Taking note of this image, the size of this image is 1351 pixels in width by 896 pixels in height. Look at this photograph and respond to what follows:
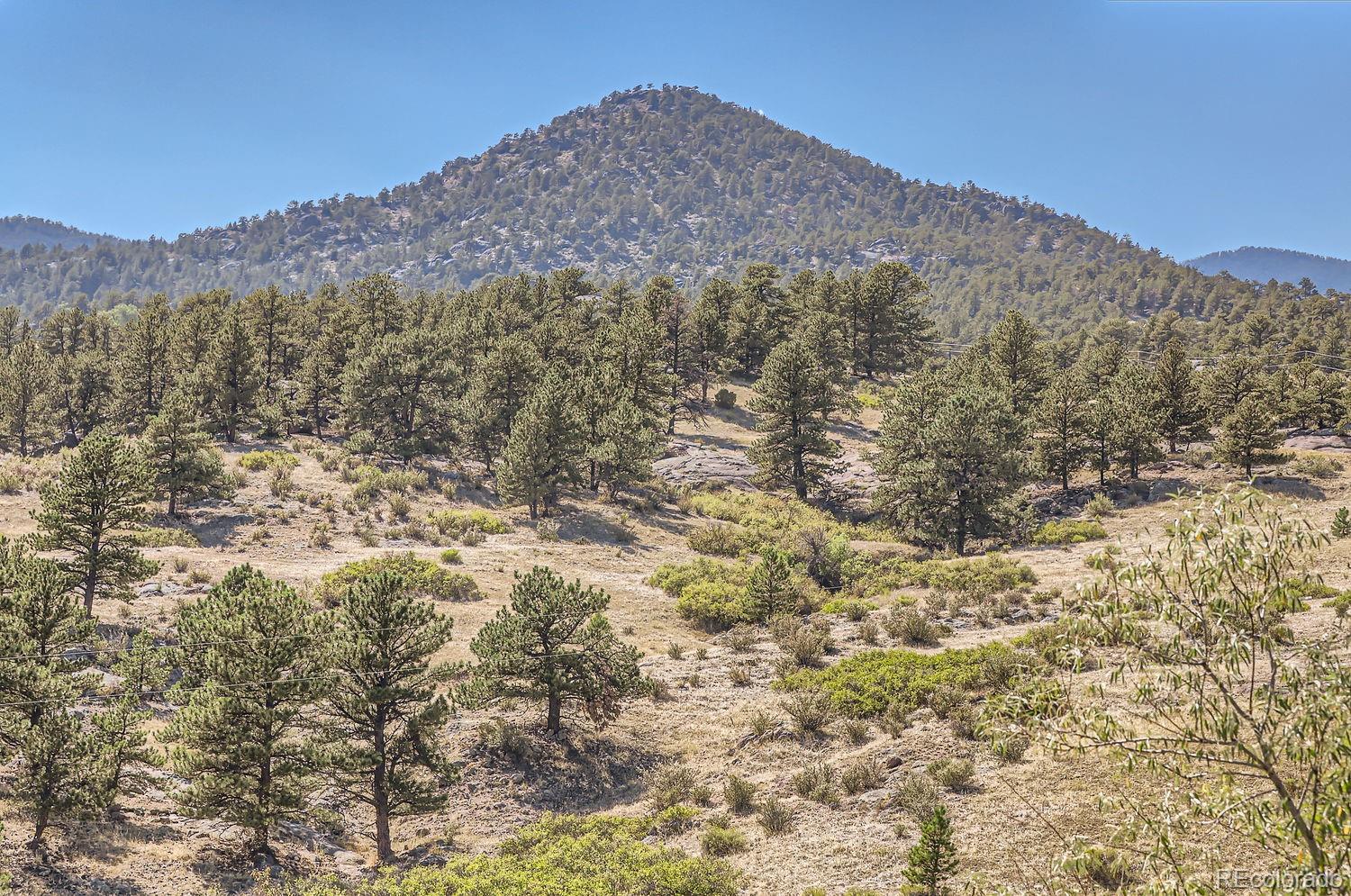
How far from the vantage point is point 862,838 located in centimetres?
1344

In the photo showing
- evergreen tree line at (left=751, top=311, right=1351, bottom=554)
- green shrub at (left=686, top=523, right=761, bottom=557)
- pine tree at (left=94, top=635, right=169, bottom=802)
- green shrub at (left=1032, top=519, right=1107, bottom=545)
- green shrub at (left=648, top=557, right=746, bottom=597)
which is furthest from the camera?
green shrub at (left=686, top=523, right=761, bottom=557)

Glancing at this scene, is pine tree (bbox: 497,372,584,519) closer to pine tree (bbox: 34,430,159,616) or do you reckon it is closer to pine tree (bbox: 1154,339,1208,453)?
pine tree (bbox: 34,430,159,616)

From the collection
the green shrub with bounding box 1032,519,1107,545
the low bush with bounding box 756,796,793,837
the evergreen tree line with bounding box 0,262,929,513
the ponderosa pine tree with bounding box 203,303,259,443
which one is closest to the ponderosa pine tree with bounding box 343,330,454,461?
the evergreen tree line with bounding box 0,262,929,513

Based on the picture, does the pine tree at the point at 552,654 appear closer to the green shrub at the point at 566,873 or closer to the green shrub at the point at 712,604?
the green shrub at the point at 566,873

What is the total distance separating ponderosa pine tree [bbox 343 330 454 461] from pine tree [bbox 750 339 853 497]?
77.2 ft

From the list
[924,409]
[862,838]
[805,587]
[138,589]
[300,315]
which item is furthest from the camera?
[300,315]

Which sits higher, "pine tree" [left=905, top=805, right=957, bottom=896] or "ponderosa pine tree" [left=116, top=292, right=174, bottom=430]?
"ponderosa pine tree" [left=116, top=292, right=174, bottom=430]

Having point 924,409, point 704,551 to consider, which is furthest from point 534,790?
point 924,409

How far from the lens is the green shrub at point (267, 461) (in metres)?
46.4

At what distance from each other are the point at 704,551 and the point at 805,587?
1056 cm

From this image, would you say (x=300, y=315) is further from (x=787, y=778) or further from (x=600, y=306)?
(x=787, y=778)

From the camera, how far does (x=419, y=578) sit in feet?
98.9

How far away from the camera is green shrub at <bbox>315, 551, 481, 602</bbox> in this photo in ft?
94.5

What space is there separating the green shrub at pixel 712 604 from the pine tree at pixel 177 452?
86.0ft
